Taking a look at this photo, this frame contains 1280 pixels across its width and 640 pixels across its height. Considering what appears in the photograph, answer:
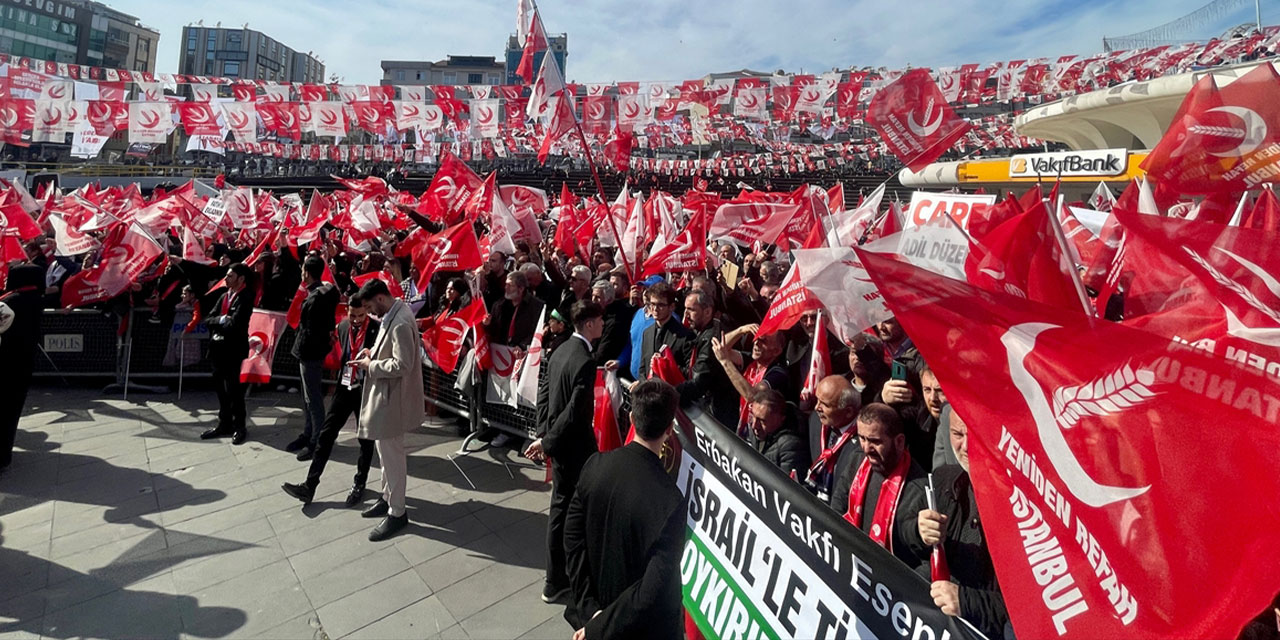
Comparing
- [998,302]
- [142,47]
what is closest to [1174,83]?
[998,302]

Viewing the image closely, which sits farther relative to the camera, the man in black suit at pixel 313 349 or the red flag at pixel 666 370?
the man in black suit at pixel 313 349

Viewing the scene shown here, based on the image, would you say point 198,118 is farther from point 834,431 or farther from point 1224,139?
point 1224,139

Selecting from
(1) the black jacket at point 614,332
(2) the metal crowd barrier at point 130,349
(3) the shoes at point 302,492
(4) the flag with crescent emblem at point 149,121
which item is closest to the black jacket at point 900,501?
(1) the black jacket at point 614,332

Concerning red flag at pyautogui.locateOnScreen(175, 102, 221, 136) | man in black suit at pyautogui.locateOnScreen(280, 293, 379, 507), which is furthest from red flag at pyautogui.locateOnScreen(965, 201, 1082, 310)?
red flag at pyautogui.locateOnScreen(175, 102, 221, 136)

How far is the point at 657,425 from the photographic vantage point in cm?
248

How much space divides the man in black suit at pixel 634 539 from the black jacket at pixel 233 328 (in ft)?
18.7

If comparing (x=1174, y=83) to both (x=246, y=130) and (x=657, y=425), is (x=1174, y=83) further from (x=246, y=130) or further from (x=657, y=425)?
(x=246, y=130)

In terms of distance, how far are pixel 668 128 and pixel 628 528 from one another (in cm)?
4176

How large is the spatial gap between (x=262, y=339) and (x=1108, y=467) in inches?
307

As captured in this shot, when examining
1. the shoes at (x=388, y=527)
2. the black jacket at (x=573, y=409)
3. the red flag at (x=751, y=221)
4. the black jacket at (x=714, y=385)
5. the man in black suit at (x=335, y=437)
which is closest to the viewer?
the black jacket at (x=573, y=409)

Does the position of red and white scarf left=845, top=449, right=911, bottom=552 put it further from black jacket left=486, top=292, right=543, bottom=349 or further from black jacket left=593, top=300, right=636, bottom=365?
black jacket left=486, top=292, right=543, bottom=349

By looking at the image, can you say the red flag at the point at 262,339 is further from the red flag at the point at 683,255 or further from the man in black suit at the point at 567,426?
the man in black suit at the point at 567,426

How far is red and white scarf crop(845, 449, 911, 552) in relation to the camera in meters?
2.54

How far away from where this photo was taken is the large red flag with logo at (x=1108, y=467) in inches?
49.6
